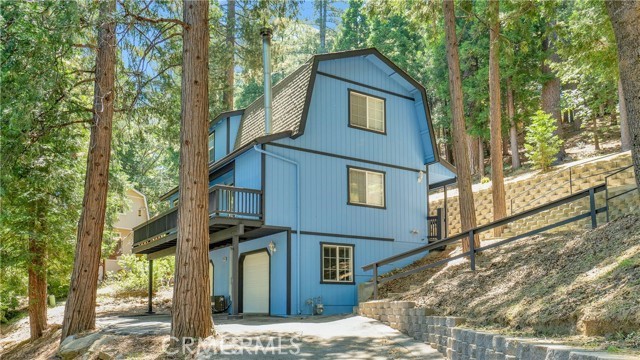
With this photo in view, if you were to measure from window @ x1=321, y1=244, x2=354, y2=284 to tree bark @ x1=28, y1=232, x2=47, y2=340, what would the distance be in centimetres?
861

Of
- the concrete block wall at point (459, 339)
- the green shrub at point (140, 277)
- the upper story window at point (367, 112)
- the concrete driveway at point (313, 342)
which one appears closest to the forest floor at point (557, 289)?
the concrete block wall at point (459, 339)

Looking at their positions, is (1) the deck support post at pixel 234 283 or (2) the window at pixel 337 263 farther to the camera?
(2) the window at pixel 337 263

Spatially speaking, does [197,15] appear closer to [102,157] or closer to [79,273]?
[102,157]

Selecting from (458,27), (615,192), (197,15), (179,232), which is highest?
(458,27)

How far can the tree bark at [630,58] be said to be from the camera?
5680mm

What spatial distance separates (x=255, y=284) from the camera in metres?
16.4

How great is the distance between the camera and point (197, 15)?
30.2 ft

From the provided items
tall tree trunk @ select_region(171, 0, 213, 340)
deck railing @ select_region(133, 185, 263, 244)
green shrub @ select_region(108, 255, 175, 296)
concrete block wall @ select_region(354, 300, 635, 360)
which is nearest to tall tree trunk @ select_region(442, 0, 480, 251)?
concrete block wall @ select_region(354, 300, 635, 360)

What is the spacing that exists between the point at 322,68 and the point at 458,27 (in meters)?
14.2

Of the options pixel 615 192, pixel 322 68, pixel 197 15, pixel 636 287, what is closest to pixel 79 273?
pixel 197 15

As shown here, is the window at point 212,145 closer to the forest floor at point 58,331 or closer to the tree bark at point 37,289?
the forest floor at point 58,331

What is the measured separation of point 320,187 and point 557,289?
9.00 meters

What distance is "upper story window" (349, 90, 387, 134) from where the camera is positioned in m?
17.0

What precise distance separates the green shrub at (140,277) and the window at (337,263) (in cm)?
1148
